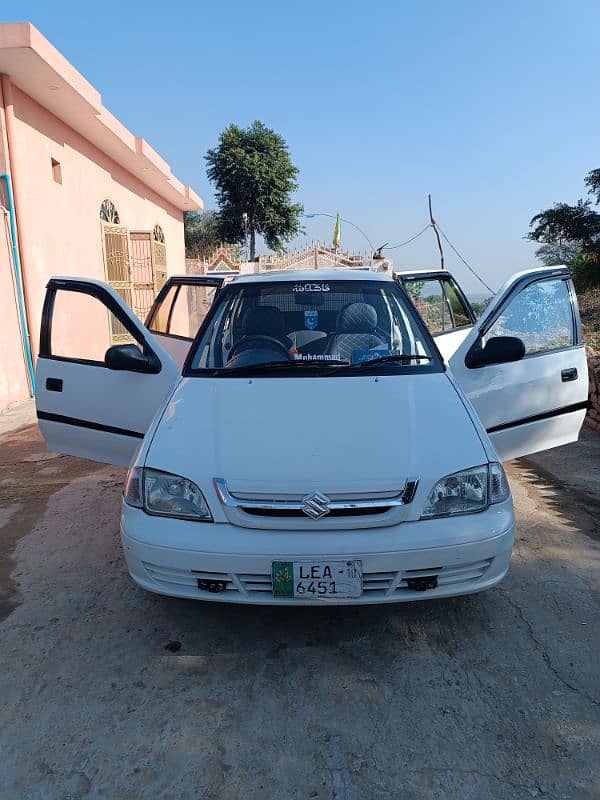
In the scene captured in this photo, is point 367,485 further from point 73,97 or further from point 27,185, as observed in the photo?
point 73,97

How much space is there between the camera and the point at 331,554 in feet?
7.28

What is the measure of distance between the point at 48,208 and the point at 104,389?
6.06 metres

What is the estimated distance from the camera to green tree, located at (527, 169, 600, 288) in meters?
12.6

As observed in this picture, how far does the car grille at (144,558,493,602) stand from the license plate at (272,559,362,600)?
4cm

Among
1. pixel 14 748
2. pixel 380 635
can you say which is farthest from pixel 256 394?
pixel 14 748

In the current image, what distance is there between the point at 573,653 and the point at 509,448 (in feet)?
4.70

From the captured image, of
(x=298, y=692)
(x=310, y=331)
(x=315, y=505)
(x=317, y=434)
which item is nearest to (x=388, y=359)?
(x=310, y=331)

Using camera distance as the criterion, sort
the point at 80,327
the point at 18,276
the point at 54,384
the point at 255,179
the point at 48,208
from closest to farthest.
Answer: the point at 54,384, the point at 18,276, the point at 48,208, the point at 80,327, the point at 255,179

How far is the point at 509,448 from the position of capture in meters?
3.67

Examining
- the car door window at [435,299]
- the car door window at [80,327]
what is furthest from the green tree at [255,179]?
the car door window at [435,299]

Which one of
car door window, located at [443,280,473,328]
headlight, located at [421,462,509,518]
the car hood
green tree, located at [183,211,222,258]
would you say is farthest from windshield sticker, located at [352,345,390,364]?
green tree, located at [183,211,222,258]

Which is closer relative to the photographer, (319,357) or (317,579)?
(317,579)

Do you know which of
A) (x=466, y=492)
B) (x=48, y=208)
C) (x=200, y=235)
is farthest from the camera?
(x=200, y=235)

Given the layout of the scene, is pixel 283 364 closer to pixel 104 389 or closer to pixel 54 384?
pixel 104 389
